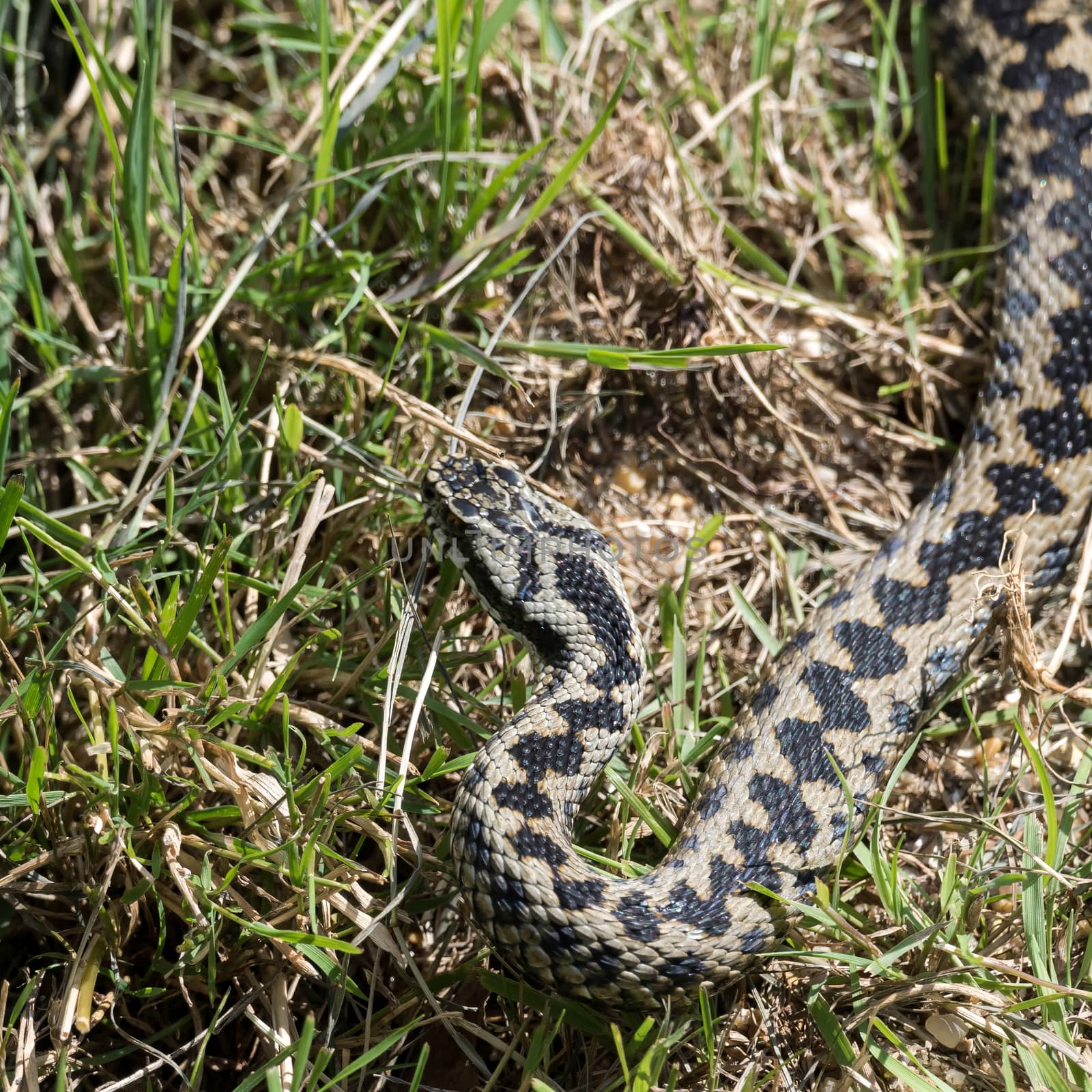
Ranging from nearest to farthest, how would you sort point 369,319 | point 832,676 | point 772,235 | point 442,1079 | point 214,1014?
point 214,1014
point 442,1079
point 832,676
point 369,319
point 772,235

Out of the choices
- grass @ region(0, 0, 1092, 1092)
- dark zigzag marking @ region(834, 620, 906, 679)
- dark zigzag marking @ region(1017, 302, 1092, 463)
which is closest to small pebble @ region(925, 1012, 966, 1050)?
grass @ region(0, 0, 1092, 1092)

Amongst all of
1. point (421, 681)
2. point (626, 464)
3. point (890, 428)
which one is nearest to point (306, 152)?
point (626, 464)

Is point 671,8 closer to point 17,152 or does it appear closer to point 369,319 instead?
point 369,319

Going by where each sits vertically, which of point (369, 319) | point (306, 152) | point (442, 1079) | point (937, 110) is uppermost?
point (937, 110)

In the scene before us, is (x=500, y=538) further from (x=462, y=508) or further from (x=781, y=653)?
(x=781, y=653)

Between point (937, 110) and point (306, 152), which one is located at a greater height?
point (937, 110)

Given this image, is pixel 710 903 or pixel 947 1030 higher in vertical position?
pixel 710 903

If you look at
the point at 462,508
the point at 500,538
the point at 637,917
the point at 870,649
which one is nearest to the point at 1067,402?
the point at 870,649

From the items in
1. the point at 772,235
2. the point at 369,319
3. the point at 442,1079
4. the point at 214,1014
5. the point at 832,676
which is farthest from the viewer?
the point at 772,235
